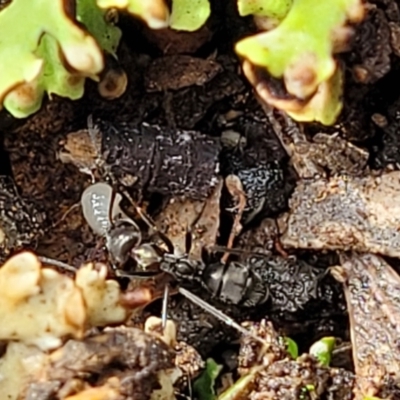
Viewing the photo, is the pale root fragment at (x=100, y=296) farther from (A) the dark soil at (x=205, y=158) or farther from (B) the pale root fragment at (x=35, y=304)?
(A) the dark soil at (x=205, y=158)

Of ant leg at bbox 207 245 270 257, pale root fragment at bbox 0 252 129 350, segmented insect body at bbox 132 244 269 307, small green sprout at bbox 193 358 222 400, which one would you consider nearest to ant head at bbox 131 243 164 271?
segmented insect body at bbox 132 244 269 307

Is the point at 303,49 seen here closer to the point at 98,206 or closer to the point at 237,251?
the point at 237,251

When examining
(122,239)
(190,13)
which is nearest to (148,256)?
(122,239)

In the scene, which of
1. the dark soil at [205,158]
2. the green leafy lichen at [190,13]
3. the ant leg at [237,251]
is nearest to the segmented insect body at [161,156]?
the dark soil at [205,158]

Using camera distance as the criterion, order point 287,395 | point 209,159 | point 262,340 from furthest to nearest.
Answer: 1. point 209,159
2. point 262,340
3. point 287,395

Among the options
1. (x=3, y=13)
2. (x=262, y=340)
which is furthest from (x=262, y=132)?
(x=3, y=13)

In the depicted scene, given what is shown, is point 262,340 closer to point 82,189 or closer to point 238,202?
point 238,202
